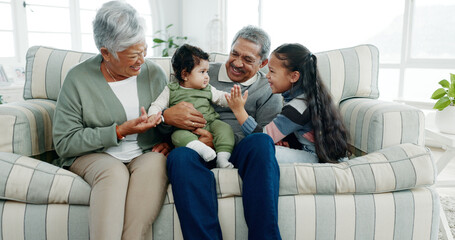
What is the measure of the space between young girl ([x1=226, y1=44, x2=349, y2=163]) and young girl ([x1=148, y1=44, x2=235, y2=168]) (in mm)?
116

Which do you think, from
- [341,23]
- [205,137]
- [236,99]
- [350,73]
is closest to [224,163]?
[205,137]

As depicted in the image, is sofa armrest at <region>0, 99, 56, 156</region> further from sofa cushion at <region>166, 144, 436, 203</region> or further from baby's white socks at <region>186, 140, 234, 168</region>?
sofa cushion at <region>166, 144, 436, 203</region>

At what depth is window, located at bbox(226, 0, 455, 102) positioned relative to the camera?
11.5 ft

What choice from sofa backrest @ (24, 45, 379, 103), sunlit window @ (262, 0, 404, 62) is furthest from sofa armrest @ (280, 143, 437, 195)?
sunlit window @ (262, 0, 404, 62)

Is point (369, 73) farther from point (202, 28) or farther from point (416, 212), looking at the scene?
point (202, 28)

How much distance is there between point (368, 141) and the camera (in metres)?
1.56

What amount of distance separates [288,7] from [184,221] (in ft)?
12.1

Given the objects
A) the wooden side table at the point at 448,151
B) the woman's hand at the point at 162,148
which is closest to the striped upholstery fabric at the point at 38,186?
the woman's hand at the point at 162,148

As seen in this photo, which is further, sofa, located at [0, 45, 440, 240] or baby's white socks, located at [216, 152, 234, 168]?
baby's white socks, located at [216, 152, 234, 168]

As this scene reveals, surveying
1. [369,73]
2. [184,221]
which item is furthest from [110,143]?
[369,73]

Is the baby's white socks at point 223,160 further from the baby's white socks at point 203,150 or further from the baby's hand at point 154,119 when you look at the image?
the baby's hand at point 154,119

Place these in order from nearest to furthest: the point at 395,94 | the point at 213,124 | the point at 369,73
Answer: the point at 213,124 < the point at 369,73 < the point at 395,94

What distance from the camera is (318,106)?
151 cm

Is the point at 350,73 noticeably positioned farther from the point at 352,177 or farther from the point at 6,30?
the point at 6,30
